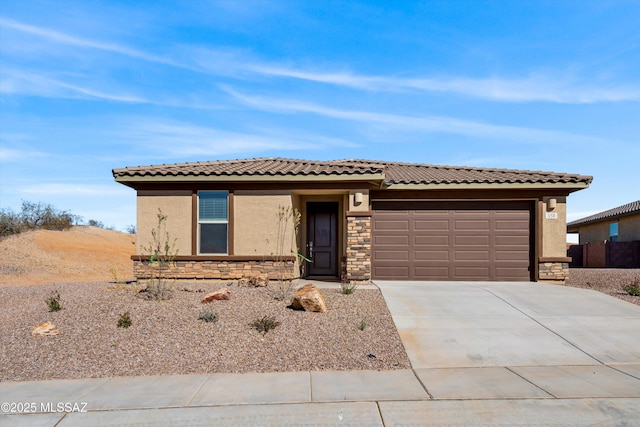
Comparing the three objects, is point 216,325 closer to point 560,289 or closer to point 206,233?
point 206,233

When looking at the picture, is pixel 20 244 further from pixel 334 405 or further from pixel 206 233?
pixel 334 405

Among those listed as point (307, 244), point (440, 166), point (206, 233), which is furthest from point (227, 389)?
point (440, 166)

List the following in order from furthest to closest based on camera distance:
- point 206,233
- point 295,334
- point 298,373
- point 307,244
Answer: point 307,244 → point 206,233 → point 295,334 → point 298,373

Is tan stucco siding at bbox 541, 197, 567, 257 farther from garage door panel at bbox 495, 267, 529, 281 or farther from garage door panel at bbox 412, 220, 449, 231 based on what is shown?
garage door panel at bbox 412, 220, 449, 231

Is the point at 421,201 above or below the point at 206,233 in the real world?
above

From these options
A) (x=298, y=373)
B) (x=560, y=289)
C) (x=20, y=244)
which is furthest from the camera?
(x=20, y=244)

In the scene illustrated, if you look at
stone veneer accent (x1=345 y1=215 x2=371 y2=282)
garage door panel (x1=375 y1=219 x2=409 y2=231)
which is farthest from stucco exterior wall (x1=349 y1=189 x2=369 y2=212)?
garage door panel (x1=375 y1=219 x2=409 y2=231)

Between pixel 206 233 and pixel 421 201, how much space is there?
6213mm

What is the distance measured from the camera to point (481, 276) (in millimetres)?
13945

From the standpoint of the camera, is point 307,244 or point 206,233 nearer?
point 206,233

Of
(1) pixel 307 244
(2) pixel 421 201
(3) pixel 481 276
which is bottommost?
(3) pixel 481 276

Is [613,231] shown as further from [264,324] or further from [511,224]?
[264,324]

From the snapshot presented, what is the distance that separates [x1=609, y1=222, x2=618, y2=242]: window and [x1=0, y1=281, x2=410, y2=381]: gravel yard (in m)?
22.4

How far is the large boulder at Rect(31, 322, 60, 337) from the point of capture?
322 inches
